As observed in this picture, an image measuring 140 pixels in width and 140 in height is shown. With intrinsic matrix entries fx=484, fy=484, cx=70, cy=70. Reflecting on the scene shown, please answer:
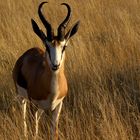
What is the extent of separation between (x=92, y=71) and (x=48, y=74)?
6.08ft

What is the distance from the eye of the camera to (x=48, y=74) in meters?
5.19

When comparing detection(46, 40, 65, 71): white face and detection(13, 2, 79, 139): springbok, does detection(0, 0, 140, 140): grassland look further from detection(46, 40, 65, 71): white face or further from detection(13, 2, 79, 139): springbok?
detection(46, 40, 65, 71): white face

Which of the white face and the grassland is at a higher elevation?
the white face

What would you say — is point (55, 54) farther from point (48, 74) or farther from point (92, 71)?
point (92, 71)

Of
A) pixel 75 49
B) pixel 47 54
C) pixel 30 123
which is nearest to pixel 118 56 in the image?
pixel 75 49

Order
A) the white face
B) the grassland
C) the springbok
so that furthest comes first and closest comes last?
the grassland → the springbok → the white face

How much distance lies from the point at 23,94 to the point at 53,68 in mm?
1170

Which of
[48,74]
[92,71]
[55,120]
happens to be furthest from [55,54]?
[92,71]

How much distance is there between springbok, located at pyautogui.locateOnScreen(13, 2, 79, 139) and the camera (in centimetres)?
484

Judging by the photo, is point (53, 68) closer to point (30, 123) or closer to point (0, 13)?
point (30, 123)

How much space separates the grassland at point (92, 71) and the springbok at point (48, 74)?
0.31 meters

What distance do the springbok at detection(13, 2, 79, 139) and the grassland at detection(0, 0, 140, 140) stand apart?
312mm

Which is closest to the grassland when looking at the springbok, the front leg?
the front leg

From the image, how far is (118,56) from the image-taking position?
7637 mm
